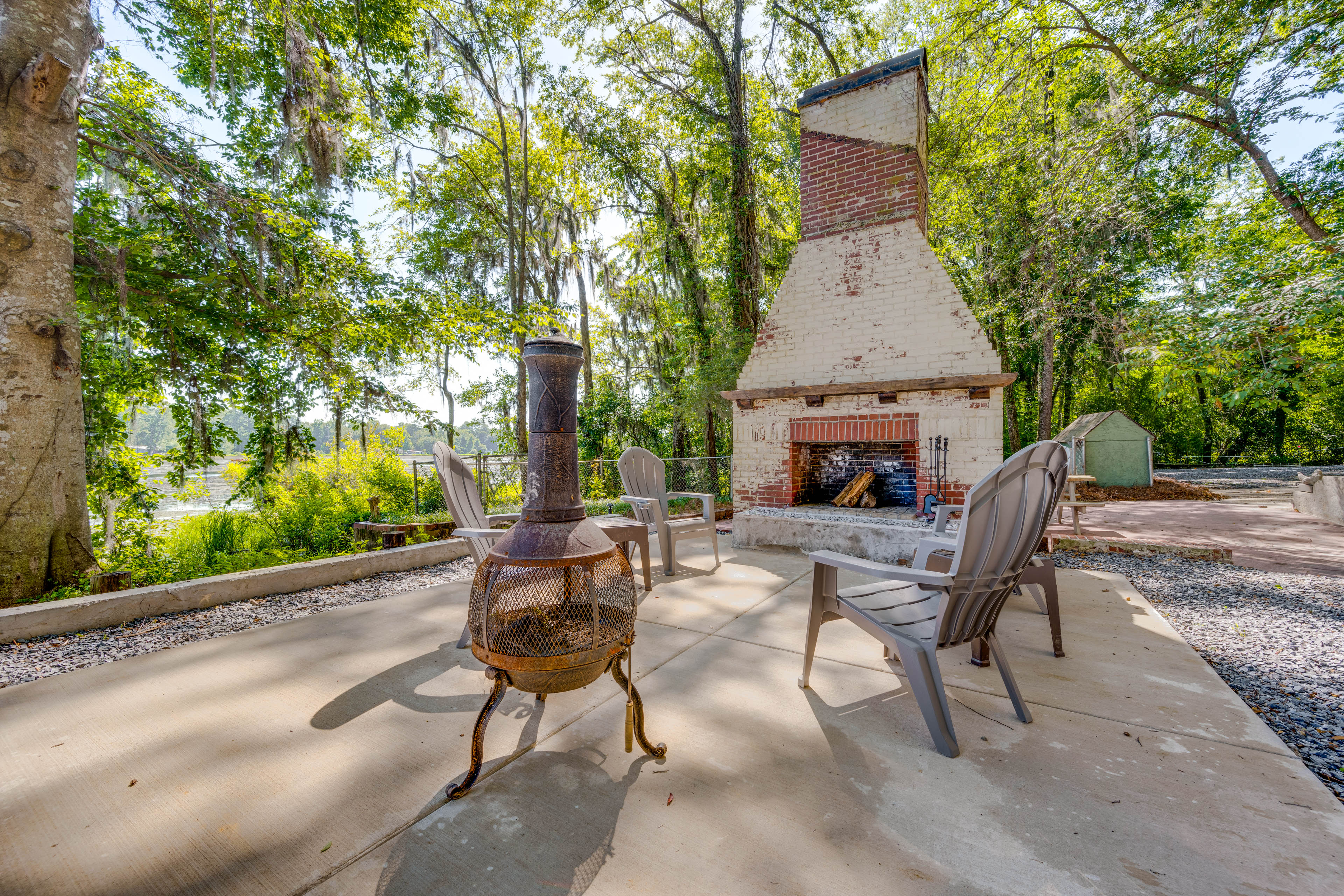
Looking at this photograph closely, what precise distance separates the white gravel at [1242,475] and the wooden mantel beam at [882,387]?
28.0ft

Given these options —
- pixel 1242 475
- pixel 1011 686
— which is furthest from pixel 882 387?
pixel 1242 475

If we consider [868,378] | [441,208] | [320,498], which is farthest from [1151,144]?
[441,208]

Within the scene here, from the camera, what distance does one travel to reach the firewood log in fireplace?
4.77 meters

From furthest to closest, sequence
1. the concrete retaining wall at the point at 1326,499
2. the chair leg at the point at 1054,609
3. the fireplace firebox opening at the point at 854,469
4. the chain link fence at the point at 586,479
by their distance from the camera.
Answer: the chain link fence at the point at 586,479 < the concrete retaining wall at the point at 1326,499 < the fireplace firebox opening at the point at 854,469 < the chair leg at the point at 1054,609

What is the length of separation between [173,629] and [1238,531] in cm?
957

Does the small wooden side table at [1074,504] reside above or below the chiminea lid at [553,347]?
below

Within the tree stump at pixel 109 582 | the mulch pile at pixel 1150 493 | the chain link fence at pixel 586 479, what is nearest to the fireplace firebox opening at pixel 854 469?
the chain link fence at pixel 586 479

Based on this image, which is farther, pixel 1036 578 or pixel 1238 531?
pixel 1238 531

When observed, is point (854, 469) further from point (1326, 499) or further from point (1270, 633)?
point (1326, 499)

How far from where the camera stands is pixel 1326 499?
603 centimetres

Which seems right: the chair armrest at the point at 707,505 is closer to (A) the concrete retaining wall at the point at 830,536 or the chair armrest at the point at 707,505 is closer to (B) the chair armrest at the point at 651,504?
(B) the chair armrest at the point at 651,504

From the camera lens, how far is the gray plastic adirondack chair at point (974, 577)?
1.59 meters

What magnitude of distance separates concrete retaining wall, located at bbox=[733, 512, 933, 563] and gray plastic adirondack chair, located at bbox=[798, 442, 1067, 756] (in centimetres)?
162

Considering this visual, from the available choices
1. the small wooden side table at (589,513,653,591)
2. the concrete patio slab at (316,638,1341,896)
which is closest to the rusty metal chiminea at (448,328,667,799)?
the concrete patio slab at (316,638,1341,896)
